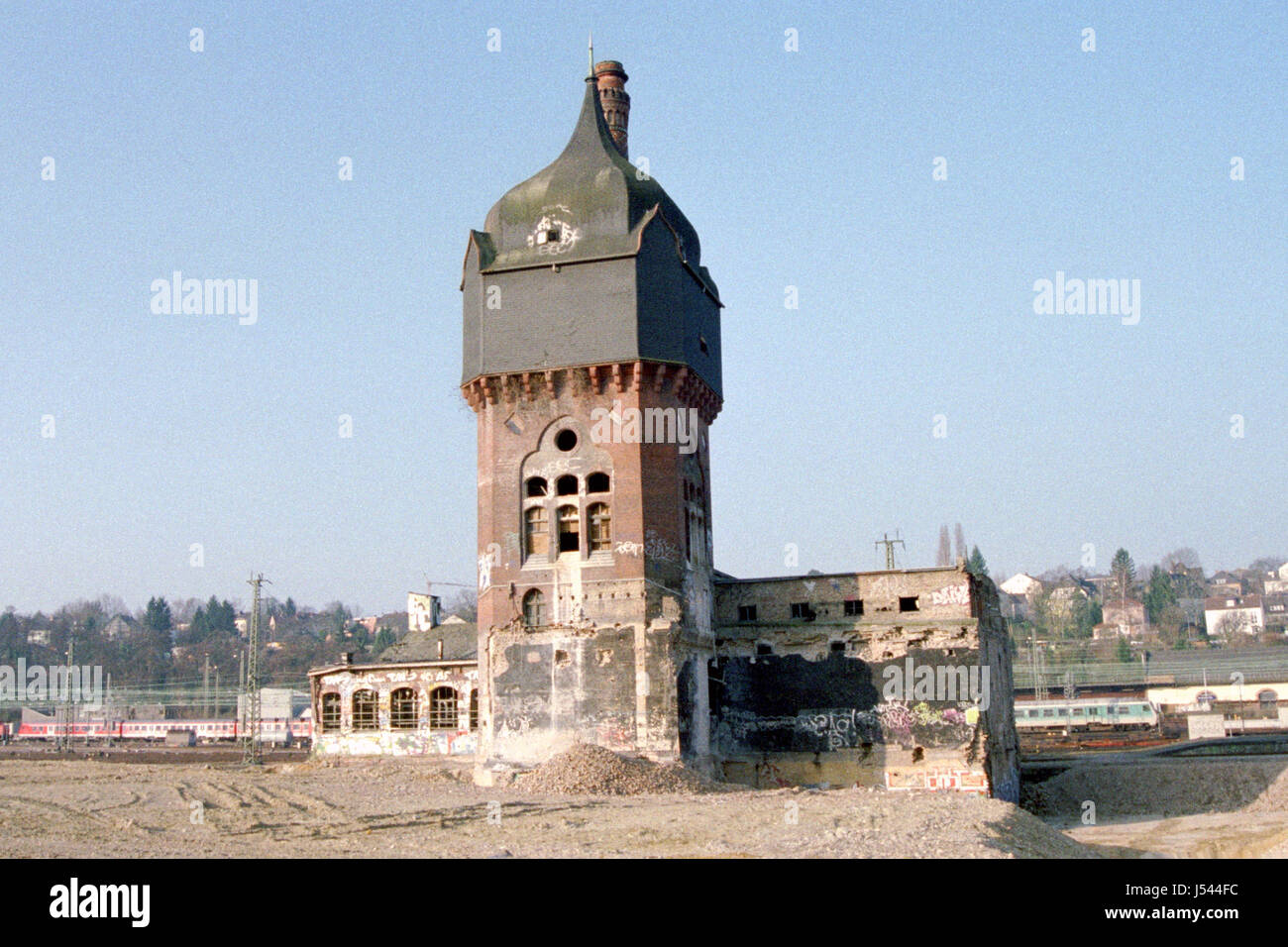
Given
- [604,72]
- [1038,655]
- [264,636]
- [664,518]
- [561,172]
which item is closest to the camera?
[664,518]

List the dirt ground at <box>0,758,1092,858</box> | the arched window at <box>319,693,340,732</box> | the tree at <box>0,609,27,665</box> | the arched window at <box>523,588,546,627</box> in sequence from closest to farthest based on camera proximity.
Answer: the dirt ground at <box>0,758,1092,858</box> < the arched window at <box>523,588,546,627</box> < the arched window at <box>319,693,340,732</box> < the tree at <box>0,609,27,665</box>

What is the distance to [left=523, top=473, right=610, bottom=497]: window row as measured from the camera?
32531mm

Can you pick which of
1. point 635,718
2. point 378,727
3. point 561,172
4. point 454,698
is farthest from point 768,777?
point 561,172

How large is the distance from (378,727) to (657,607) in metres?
14.9

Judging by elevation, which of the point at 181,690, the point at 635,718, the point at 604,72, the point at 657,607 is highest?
the point at 604,72

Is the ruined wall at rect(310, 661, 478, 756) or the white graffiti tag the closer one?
the white graffiti tag

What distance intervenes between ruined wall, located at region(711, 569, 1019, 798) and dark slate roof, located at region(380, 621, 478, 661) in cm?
1064

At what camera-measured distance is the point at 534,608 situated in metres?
32.2

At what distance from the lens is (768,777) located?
33.7m

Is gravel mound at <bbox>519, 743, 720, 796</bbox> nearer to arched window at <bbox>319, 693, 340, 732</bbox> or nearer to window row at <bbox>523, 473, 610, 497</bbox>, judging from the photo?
window row at <bbox>523, 473, 610, 497</bbox>

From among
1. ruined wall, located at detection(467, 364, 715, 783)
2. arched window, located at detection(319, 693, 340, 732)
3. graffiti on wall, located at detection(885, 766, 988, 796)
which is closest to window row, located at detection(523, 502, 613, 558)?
ruined wall, located at detection(467, 364, 715, 783)

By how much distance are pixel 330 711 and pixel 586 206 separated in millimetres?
20744

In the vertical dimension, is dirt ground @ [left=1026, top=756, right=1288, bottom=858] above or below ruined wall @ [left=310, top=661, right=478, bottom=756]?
below

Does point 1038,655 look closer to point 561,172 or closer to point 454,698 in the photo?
point 454,698
